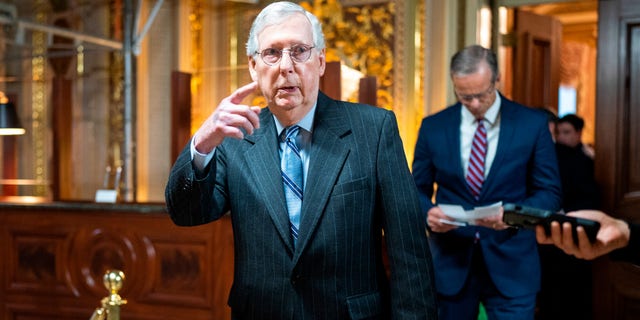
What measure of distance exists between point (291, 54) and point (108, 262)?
2660mm

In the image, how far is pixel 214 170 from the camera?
1839mm

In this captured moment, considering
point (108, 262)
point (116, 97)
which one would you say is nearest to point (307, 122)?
point (108, 262)

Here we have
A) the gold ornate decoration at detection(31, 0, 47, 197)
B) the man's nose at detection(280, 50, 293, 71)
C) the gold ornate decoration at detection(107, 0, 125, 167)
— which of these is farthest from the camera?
the gold ornate decoration at detection(31, 0, 47, 197)

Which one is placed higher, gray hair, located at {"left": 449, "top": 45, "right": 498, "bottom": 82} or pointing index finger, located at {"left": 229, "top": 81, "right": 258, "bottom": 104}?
gray hair, located at {"left": 449, "top": 45, "right": 498, "bottom": 82}

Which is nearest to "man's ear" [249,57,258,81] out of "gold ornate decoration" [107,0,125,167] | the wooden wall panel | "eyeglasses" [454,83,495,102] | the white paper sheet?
the white paper sheet

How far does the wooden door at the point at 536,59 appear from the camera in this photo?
18.7 feet

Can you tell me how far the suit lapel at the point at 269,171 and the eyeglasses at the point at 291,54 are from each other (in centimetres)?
23

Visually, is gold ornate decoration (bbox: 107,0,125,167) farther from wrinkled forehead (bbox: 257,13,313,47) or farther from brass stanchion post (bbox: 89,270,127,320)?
wrinkled forehead (bbox: 257,13,313,47)

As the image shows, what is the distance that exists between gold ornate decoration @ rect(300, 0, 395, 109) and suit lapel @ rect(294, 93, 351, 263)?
3424 mm

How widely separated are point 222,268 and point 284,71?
2.23 meters

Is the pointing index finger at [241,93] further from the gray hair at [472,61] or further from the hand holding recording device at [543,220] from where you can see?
the gray hair at [472,61]

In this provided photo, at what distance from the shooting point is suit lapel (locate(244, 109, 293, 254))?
72.8 inches

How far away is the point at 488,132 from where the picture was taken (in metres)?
2.87

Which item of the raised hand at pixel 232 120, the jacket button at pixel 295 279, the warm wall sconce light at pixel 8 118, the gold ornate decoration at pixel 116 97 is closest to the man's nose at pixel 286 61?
the raised hand at pixel 232 120
